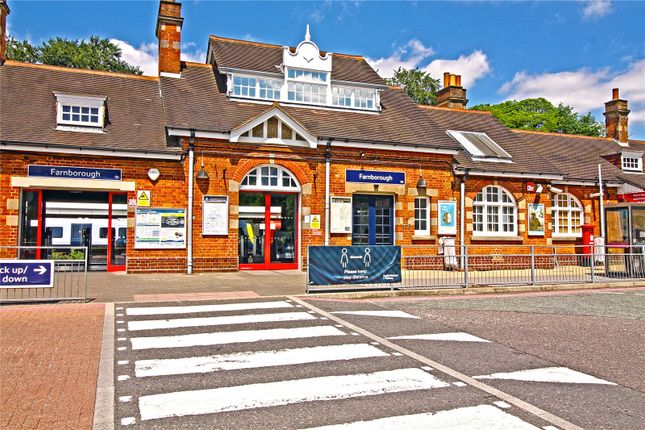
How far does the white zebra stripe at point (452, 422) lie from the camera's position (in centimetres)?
457

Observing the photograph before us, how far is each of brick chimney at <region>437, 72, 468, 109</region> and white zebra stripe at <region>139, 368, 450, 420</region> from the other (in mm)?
24278

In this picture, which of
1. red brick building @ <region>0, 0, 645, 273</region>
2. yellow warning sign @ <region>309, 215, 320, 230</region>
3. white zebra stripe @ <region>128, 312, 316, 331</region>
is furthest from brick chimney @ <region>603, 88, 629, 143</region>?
white zebra stripe @ <region>128, 312, 316, 331</region>

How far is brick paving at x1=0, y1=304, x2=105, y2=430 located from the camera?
4.77 meters

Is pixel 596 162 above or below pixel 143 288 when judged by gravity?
above

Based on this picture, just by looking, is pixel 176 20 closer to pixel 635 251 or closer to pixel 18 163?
pixel 18 163

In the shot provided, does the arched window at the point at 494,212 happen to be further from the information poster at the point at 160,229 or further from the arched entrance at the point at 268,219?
the information poster at the point at 160,229

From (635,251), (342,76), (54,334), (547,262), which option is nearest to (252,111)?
(342,76)

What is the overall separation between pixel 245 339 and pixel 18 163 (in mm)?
11652

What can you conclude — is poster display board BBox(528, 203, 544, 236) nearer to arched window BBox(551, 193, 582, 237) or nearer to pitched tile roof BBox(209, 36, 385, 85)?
arched window BBox(551, 193, 582, 237)

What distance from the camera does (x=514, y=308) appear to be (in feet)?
37.1

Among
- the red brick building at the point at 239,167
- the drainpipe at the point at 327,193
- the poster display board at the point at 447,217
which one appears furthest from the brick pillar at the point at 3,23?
the poster display board at the point at 447,217

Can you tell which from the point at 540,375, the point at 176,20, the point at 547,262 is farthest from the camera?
the point at 176,20

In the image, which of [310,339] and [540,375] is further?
[310,339]

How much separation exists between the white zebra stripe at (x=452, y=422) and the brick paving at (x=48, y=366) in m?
2.47
